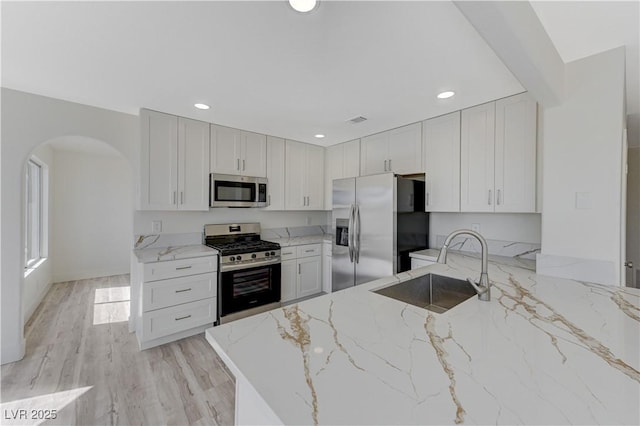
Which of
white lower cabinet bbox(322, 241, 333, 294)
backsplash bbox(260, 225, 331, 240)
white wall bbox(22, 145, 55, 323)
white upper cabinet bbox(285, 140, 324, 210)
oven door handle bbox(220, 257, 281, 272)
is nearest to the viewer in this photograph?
oven door handle bbox(220, 257, 281, 272)

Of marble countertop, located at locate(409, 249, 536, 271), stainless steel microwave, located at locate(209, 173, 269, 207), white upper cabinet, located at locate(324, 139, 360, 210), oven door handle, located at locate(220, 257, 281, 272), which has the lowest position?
oven door handle, located at locate(220, 257, 281, 272)

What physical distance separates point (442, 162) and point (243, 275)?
8.14 feet

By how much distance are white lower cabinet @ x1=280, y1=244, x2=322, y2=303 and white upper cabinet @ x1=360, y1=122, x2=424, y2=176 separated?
52.2 inches

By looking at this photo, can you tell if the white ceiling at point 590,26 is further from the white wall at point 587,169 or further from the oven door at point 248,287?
the oven door at point 248,287

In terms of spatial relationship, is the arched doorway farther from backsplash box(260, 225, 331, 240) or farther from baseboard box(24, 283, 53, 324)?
backsplash box(260, 225, 331, 240)

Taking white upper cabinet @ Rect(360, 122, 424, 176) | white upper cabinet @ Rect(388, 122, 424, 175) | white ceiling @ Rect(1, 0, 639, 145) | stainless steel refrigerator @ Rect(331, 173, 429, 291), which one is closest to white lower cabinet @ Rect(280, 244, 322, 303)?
stainless steel refrigerator @ Rect(331, 173, 429, 291)

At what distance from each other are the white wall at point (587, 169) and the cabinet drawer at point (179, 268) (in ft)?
9.47

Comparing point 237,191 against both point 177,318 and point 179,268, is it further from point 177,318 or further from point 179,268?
point 177,318

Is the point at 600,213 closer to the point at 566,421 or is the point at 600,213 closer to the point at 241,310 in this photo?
the point at 566,421

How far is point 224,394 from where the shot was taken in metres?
1.96

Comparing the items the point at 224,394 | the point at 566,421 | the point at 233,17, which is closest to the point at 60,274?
the point at 224,394

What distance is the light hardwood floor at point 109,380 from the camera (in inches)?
69.2

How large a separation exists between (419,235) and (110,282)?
5.19 meters

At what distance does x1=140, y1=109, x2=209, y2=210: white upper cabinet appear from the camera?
8.96 feet
